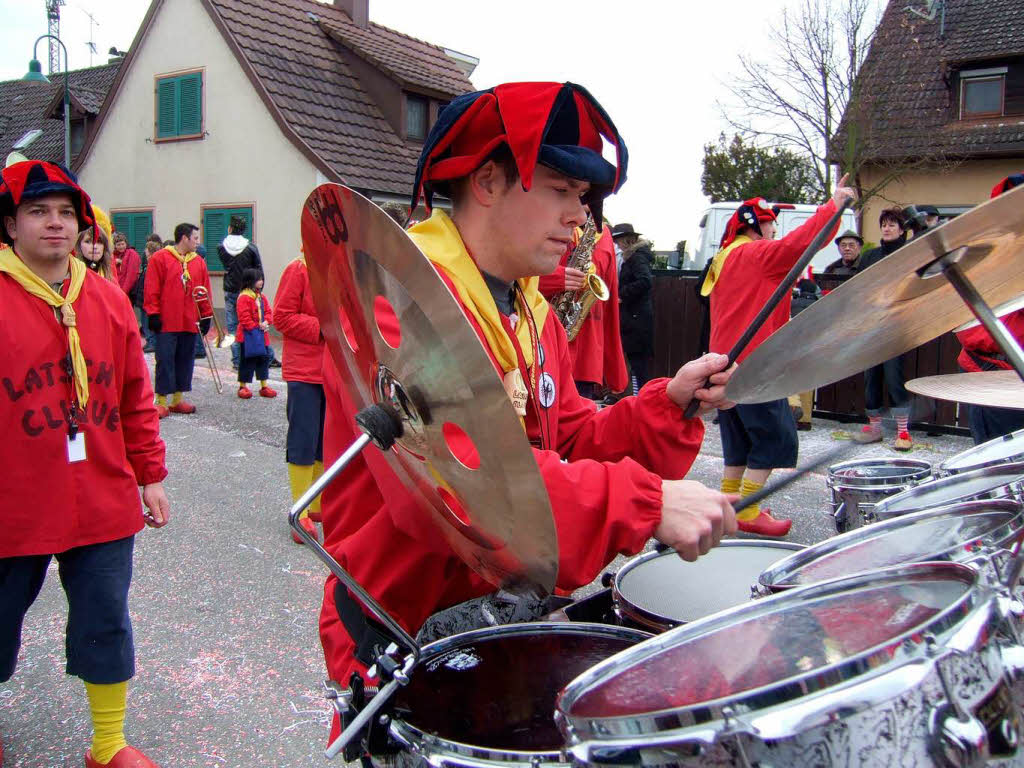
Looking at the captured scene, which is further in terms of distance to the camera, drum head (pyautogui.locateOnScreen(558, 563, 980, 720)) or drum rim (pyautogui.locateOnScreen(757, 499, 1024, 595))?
drum rim (pyautogui.locateOnScreen(757, 499, 1024, 595))

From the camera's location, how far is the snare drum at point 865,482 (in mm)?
3492

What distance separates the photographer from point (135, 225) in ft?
66.7

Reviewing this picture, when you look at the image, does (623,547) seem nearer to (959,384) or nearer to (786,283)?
(786,283)

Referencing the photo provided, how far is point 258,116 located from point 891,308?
17784 millimetres

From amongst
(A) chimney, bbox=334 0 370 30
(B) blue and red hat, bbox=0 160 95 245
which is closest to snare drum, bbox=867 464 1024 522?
(B) blue and red hat, bbox=0 160 95 245

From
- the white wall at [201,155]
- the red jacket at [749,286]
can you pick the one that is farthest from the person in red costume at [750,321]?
Answer: the white wall at [201,155]

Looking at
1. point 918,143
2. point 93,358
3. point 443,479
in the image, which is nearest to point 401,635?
point 443,479

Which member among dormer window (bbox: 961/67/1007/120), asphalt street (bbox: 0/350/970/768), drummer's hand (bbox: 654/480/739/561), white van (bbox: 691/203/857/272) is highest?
dormer window (bbox: 961/67/1007/120)

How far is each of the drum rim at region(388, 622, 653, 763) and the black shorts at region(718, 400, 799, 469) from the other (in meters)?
3.63

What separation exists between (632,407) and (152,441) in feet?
6.20

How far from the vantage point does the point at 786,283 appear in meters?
1.88

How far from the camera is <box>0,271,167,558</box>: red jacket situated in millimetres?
2762

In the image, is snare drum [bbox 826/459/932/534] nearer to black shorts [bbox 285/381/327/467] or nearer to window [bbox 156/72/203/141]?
black shorts [bbox 285/381/327/467]

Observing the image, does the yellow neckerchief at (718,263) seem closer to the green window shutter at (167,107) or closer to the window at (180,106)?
the window at (180,106)
